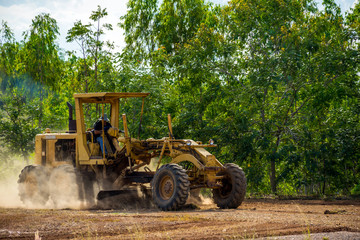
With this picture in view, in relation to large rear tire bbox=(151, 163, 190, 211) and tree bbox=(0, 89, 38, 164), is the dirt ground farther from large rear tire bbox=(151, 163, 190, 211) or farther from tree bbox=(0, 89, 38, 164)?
tree bbox=(0, 89, 38, 164)

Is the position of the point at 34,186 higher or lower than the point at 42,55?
lower

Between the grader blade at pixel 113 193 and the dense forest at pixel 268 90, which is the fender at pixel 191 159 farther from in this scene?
the dense forest at pixel 268 90

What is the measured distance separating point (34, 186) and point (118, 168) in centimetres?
261

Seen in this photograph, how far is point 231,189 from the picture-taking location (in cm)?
1378

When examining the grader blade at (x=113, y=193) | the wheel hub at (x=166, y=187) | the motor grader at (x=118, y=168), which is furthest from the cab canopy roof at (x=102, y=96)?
the wheel hub at (x=166, y=187)

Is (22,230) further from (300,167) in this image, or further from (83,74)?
(83,74)

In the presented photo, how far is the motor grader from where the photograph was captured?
43.6 ft

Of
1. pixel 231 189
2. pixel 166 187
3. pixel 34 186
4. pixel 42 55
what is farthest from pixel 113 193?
pixel 42 55

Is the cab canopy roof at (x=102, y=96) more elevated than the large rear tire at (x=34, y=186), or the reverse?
the cab canopy roof at (x=102, y=96)

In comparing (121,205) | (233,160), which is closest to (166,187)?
(121,205)

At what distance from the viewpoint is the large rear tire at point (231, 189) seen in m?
13.4

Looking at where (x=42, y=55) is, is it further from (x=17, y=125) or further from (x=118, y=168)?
(x=118, y=168)

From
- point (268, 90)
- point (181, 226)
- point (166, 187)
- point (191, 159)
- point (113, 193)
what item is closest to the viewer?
point (181, 226)

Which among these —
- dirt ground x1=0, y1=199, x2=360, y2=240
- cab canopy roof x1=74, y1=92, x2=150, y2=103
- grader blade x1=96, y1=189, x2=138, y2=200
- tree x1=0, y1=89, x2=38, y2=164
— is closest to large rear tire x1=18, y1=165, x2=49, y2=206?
grader blade x1=96, y1=189, x2=138, y2=200
